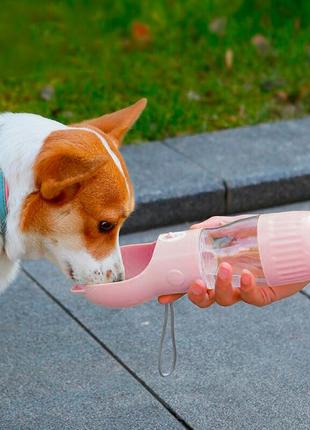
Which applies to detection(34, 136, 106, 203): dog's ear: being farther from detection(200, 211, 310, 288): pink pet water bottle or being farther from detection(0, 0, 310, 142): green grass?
detection(0, 0, 310, 142): green grass

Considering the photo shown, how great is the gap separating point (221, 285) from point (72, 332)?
4.98ft

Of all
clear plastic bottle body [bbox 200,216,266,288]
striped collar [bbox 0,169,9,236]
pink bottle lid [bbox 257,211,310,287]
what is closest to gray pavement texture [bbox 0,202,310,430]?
clear plastic bottle body [bbox 200,216,266,288]

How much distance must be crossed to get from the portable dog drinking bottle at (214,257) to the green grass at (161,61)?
2.86m

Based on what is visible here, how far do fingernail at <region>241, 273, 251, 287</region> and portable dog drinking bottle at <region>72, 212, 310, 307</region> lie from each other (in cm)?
9

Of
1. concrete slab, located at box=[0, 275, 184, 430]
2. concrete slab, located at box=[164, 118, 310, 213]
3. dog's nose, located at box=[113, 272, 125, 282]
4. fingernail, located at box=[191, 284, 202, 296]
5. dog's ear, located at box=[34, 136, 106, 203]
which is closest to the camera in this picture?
dog's ear, located at box=[34, 136, 106, 203]

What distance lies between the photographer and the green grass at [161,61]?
6828mm

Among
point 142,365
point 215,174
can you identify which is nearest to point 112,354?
point 142,365

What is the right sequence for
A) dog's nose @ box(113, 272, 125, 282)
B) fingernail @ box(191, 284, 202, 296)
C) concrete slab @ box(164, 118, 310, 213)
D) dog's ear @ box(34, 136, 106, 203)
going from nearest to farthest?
1. dog's ear @ box(34, 136, 106, 203)
2. fingernail @ box(191, 284, 202, 296)
3. dog's nose @ box(113, 272, 125, 282)
4. concrete slab @ box(164, 118, 310, 213)

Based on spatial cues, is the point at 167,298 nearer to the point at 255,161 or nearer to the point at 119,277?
the point at 119,277

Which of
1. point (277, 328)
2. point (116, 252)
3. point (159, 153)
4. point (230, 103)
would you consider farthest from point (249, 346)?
point (230, 103)

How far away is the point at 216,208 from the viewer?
5871 millimetres

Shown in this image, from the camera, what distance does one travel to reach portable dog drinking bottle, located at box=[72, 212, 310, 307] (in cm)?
332

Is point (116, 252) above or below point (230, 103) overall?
above

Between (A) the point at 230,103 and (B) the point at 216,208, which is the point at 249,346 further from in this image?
(A) the point at 230,103
